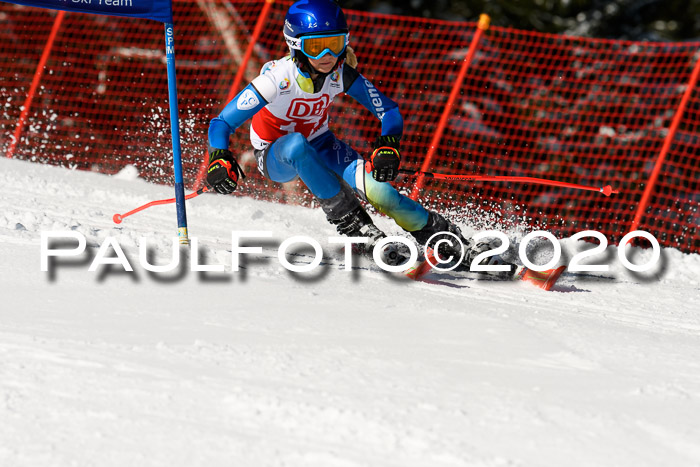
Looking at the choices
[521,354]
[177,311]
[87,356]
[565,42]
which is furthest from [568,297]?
[565,42]

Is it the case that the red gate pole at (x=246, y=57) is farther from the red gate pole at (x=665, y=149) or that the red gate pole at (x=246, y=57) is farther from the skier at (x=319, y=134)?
the red gate pole at (x=665, y=149)

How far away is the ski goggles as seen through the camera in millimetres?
4898

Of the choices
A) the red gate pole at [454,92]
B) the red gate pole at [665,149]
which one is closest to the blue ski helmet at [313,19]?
the red gate pole at [454,92]

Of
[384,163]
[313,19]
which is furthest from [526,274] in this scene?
[313,19]

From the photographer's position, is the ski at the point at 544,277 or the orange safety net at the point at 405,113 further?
the orange safety net at the point at 405,113

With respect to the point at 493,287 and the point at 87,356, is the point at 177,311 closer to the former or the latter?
the point at 87,356

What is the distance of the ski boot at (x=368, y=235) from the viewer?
204 inches

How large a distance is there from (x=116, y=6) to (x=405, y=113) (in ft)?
14.6

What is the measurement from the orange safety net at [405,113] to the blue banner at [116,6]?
133 inches

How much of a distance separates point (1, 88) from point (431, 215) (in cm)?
713

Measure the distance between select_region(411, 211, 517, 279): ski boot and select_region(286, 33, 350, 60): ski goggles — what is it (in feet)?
3.39

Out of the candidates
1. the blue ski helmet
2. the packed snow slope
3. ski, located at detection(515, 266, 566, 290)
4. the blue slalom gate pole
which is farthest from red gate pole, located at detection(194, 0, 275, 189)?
ski, located at detection(515, 266, 566, 290)

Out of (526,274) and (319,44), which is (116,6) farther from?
(526,274)

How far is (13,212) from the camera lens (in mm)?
5844
